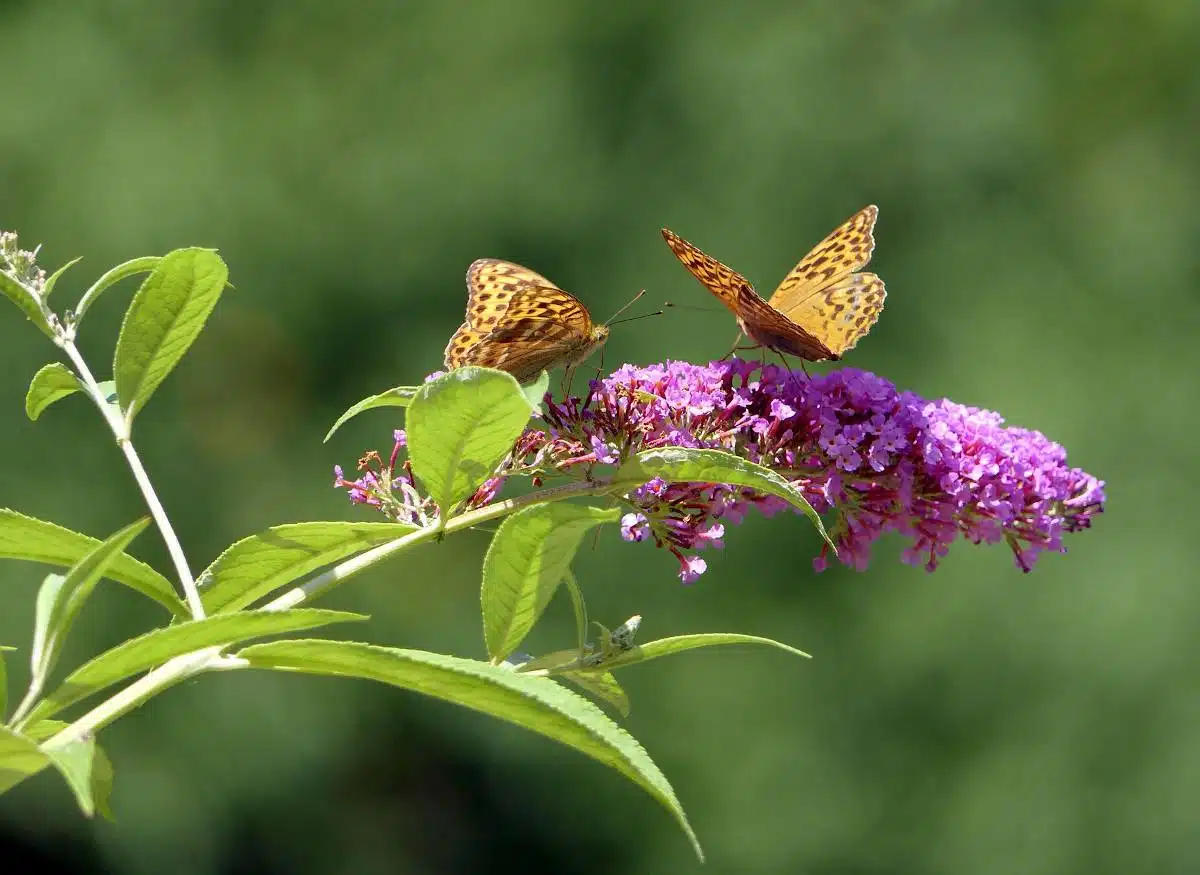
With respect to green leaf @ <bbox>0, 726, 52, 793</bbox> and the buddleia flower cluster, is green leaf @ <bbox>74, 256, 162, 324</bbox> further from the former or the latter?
green leaf @ <bbox>0, 726, 52, 793</bbox>

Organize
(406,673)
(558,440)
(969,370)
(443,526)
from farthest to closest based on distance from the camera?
(969,370) → (558,440) → (443,526) → (406,673)

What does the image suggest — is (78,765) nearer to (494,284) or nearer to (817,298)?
(494,284)

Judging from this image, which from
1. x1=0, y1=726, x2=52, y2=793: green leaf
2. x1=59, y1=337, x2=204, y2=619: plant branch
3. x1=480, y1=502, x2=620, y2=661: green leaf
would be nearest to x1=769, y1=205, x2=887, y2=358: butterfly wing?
x1=480, y1=502, x2=620, y2=661: green leaf

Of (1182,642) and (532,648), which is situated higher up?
(1182,642)

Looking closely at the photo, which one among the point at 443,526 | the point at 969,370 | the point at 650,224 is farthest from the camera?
the point at 650,224

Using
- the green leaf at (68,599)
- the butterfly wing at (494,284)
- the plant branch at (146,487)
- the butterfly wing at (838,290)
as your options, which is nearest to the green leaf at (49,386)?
the plant branch at (146,487)

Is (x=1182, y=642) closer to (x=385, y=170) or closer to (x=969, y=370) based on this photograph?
(x=969, y=370)

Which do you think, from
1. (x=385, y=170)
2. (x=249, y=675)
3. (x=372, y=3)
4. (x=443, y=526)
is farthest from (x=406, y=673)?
(x=372, y=3)
